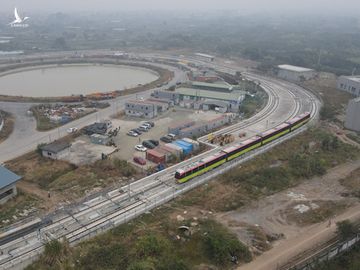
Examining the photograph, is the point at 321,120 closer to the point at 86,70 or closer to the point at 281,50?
the point at 86,70

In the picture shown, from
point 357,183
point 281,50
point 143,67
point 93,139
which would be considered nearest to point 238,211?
point 357,183

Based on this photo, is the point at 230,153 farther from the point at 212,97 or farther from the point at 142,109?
the point at 212,97

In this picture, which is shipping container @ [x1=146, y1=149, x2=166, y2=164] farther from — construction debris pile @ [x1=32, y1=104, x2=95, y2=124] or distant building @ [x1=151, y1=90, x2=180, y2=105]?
distant building @ [x1=151, y1=90, x2=180, y2=105]

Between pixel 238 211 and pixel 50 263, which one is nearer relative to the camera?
pixel 50 263

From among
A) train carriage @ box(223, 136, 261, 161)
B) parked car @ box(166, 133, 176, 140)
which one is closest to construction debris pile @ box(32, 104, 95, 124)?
parked car @ box(166, 133, 176, 140)

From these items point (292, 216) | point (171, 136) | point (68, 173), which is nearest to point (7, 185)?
point (68, 173)

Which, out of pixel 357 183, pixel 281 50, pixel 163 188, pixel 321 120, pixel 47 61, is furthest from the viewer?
pixel 281 50
